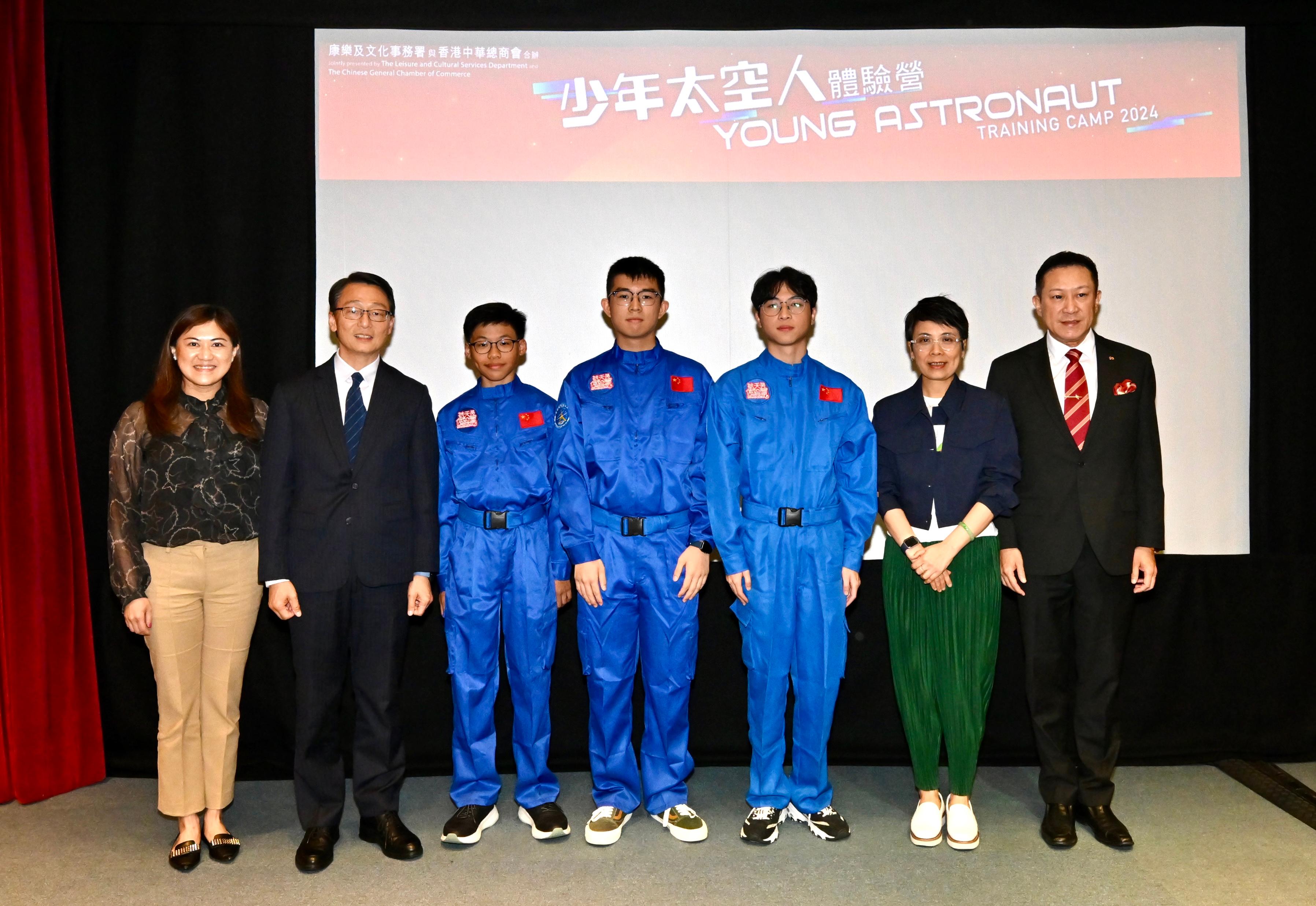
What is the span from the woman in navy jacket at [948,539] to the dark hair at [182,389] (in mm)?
2088

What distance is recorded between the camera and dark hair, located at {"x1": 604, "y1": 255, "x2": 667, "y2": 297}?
300 cm

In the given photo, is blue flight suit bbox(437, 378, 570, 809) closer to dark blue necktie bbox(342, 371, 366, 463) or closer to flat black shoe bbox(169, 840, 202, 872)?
dark blue necktie bbox(342, 371, 366, 463)

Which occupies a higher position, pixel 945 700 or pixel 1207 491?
pixel 1207 491

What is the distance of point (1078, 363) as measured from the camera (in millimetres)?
3057

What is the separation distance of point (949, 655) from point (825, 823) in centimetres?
69

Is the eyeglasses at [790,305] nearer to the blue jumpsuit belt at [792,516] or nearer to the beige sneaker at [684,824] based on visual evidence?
the blue jumpsuit belt at [792,516]

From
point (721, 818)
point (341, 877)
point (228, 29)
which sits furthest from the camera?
point (228, 29)

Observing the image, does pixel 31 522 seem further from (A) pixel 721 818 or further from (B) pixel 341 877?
(A) pixel 721 818

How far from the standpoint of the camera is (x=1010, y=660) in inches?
152

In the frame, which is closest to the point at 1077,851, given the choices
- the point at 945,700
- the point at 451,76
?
the point at 945,700

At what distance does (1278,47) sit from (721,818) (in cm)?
382

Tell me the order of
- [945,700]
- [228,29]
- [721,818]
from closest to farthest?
[945,700] → [721,818] → [228,29]

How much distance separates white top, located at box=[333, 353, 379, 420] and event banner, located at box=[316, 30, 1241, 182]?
3.70 feet

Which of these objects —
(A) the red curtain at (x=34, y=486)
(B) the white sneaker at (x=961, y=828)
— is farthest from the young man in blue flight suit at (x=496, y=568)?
(A) the red curtain at (x=34, y=486)
